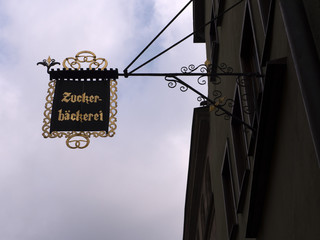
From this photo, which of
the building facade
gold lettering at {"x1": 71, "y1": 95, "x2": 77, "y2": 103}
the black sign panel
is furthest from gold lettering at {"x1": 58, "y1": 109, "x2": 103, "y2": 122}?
the building facade

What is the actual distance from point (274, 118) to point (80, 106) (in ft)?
11.0

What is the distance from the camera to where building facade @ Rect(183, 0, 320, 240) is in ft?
13.8

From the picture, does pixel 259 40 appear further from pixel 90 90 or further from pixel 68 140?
pixel 68 140

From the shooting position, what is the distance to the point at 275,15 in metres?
5.93

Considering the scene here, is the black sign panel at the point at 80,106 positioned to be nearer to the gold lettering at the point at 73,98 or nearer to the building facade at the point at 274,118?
the gold lettering at the point at 73,98

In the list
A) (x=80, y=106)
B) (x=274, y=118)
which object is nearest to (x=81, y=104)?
(x=80, y=106)

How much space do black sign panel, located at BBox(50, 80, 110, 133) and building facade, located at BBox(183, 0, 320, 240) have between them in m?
1.83

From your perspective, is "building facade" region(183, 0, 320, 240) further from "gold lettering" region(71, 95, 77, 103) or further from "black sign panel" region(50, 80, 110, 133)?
"gold lettering" region(71, 95, 77, 103)

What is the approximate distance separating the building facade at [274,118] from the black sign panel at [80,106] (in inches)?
72.1

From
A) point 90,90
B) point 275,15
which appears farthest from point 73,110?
point 275,15

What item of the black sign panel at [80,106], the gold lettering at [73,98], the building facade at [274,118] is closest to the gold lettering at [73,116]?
the black sign panel at [80,106]

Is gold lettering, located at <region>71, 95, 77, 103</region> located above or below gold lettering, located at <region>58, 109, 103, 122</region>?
above

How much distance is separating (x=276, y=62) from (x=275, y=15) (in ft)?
2.30

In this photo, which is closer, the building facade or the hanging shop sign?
the building facade
